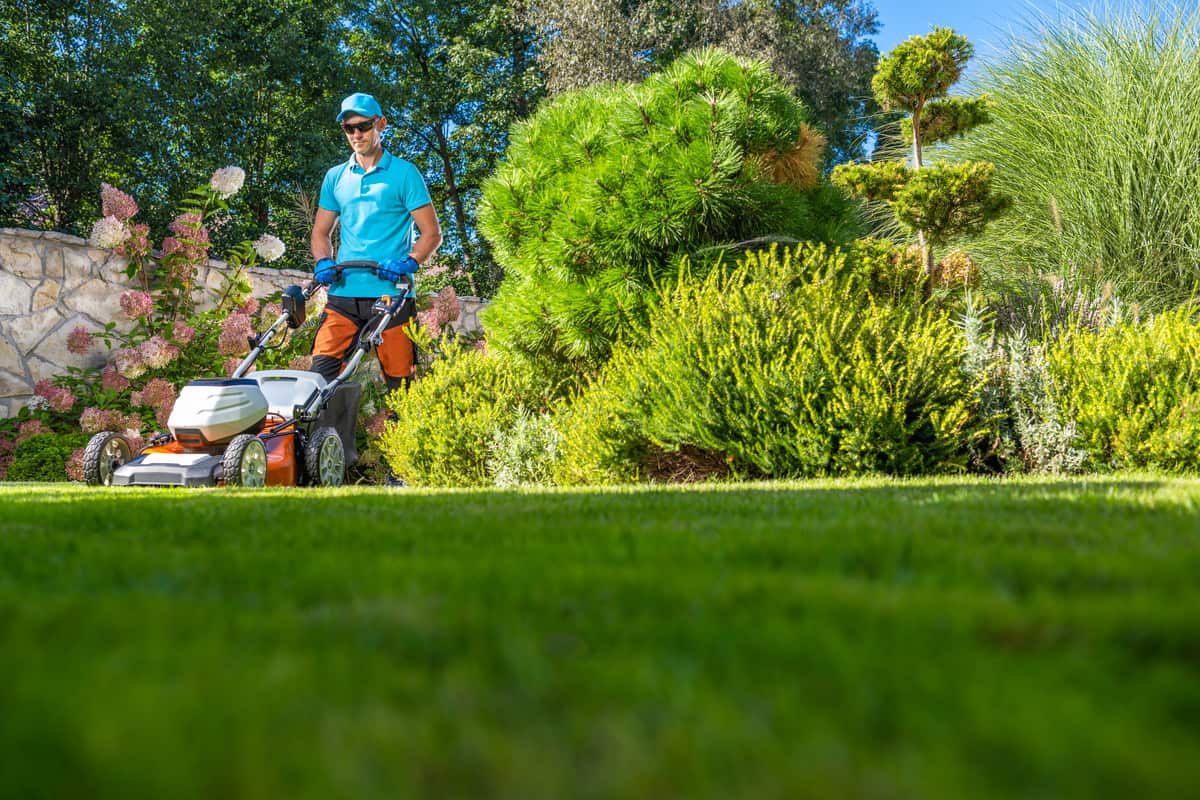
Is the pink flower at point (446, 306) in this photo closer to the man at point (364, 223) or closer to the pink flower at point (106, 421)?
the man at point (364, 223)

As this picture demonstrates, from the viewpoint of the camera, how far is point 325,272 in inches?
272

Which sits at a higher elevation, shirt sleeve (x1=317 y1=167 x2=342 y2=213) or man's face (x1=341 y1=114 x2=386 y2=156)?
man's face (x1=341 y1=114 x2=386 y2=156)

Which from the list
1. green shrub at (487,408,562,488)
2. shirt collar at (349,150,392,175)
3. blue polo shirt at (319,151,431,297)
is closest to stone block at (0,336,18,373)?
blue polo shirt at (319,151,431,297)

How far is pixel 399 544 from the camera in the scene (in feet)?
9.34

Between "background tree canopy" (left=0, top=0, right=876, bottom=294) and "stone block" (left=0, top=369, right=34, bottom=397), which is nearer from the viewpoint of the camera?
"stone block" (left=0, top=369, right=34, bottom=397)

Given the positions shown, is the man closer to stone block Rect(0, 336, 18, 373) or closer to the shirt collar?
the shirt collar

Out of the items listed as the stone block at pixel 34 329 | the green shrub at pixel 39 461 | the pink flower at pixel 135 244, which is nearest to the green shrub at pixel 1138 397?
the green shrub at pixel 39 461

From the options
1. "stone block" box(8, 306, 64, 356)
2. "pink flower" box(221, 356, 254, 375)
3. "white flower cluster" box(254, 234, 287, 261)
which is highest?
"white flower cluster" box(254, 234, 287, 261)

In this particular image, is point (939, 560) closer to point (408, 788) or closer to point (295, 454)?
point (408, 788)

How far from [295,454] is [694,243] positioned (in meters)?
3.49

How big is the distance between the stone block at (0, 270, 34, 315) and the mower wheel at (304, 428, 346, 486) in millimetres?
4976

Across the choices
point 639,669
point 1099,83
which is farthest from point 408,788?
point 1099,83

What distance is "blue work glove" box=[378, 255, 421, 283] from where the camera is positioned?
A: 699 cm

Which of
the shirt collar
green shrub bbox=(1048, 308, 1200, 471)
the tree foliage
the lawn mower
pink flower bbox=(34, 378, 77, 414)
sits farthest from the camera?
the tree foliage
